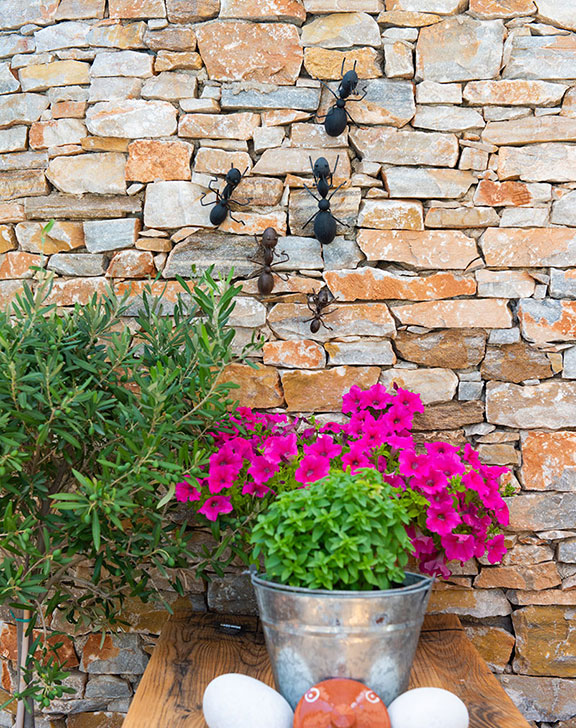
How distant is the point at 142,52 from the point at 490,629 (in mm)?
2269

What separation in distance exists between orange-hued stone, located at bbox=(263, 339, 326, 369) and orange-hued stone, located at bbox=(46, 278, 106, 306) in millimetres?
628

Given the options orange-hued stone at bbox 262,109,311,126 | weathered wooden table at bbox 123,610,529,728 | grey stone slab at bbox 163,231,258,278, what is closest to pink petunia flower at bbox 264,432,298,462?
weathered wooden table at bbox 123,610,529,728

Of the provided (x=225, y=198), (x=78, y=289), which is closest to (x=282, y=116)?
(x=225, y=198)

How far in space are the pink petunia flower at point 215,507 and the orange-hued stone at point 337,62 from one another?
1436 millimetres

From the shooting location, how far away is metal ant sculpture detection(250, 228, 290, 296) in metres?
2.09

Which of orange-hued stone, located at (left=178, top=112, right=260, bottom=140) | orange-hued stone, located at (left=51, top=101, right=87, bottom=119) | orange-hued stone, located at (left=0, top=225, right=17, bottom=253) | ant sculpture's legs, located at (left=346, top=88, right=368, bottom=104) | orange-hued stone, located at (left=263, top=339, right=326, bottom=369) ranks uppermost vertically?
ant sculpture's legs, located at (left=346, top=88, right=368, bottom=104)

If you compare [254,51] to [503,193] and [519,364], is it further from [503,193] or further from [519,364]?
[519,364]

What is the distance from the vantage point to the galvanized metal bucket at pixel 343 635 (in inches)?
50.1

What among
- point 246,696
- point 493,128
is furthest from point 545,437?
point 246,696

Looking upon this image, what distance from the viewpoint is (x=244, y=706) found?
1.21 m

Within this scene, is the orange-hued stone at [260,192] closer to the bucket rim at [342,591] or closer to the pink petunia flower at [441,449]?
the pink petunia flower at [441,449]

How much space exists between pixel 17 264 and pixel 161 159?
0.64m

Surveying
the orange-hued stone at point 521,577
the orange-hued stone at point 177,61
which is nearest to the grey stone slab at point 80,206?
the orange-hued stone at point 177,61

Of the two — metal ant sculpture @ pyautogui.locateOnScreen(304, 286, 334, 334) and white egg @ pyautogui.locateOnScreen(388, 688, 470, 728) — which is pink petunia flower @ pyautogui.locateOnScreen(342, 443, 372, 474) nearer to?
metal ant sculpture @ pyautogui.locateOnScreen(304, 286, 334, 334)
